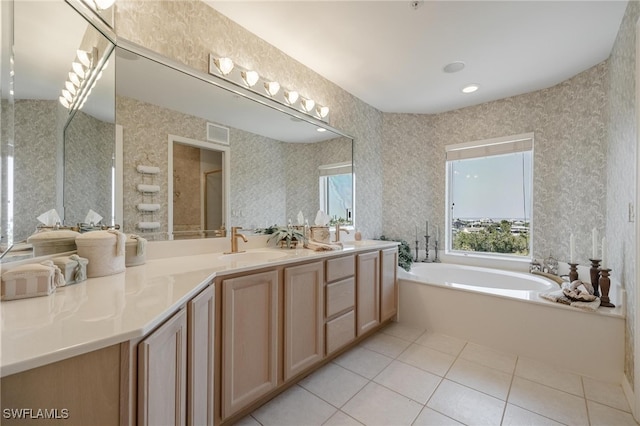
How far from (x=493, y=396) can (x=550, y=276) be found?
164 centimetres

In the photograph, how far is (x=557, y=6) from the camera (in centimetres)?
167

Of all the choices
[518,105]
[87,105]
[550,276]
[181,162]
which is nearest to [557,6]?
[518,105]

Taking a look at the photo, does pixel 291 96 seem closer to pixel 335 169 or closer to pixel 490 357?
pixel 335 169

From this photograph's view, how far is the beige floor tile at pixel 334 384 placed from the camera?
1593 millimetres

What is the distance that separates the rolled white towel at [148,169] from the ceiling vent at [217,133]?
1.38 feet

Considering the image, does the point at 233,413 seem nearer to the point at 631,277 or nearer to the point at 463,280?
the point at 631,277

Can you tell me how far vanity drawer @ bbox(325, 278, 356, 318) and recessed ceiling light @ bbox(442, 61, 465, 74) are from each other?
6.93 feet

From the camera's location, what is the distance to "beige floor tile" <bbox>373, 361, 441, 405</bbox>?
1.62 m

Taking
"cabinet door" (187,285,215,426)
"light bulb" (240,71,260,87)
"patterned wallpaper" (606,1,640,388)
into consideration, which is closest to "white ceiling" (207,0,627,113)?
"patterned wallpaper" (606,1,640,388)

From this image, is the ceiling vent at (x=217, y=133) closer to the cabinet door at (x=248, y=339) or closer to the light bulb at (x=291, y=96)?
the light bulb at (x=291, y=96)

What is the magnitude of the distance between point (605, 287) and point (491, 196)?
1565mm

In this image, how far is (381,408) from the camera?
59.1 inches

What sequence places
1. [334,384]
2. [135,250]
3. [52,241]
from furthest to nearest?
[334,384] < [135,250] < [52,241]

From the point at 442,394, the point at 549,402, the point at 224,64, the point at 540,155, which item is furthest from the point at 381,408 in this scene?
the point at 540,155
